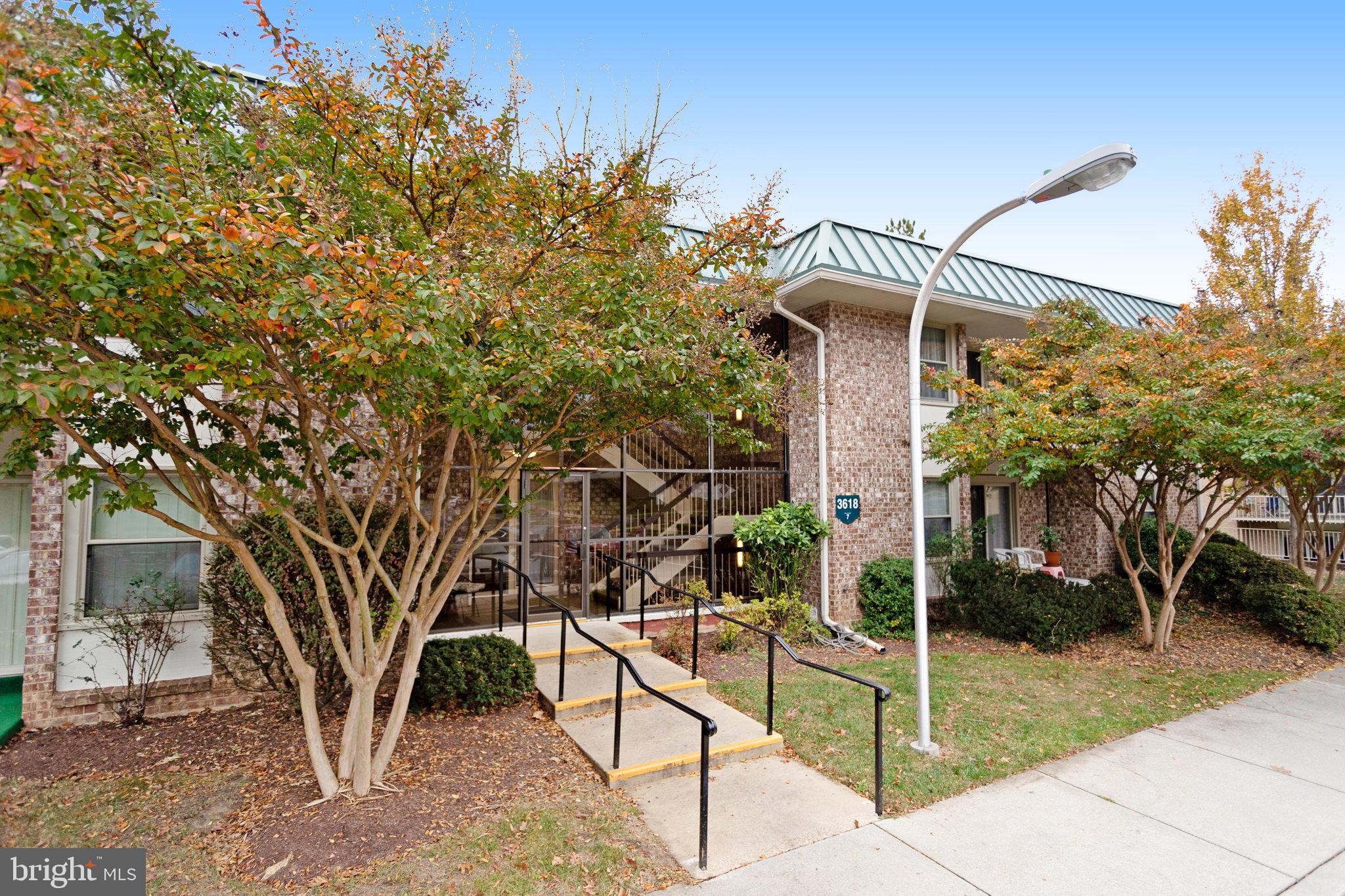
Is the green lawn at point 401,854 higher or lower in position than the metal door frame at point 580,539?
lower

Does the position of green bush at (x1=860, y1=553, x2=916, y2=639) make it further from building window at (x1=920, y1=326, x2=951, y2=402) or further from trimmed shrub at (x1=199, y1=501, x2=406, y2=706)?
trimmed shrub at (x1=199, y1=501, x2=406, y2=706)

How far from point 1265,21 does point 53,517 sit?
626 inches

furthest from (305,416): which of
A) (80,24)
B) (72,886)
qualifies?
(72,886)

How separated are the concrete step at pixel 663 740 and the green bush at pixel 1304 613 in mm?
9117

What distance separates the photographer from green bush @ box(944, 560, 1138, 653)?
28.9ft

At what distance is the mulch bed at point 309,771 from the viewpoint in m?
3.79

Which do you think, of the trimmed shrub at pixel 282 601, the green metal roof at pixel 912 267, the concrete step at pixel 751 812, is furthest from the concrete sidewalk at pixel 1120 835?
the green metal roof at pixel 912 267

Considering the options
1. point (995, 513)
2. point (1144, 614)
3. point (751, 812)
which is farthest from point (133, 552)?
point (995, 513)

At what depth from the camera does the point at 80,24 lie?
362cm

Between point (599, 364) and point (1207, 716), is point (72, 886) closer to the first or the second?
point (599, 364)

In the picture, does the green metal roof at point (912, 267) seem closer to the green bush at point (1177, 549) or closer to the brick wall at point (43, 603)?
the green bush at point (1177, 549)

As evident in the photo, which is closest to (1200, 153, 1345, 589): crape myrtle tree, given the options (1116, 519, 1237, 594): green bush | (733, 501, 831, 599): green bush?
(1116, 519, 1237, 594): green bush

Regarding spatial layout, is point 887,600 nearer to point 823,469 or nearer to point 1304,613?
point 823,469

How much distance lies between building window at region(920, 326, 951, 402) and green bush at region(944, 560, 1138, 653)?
3.06 meters
